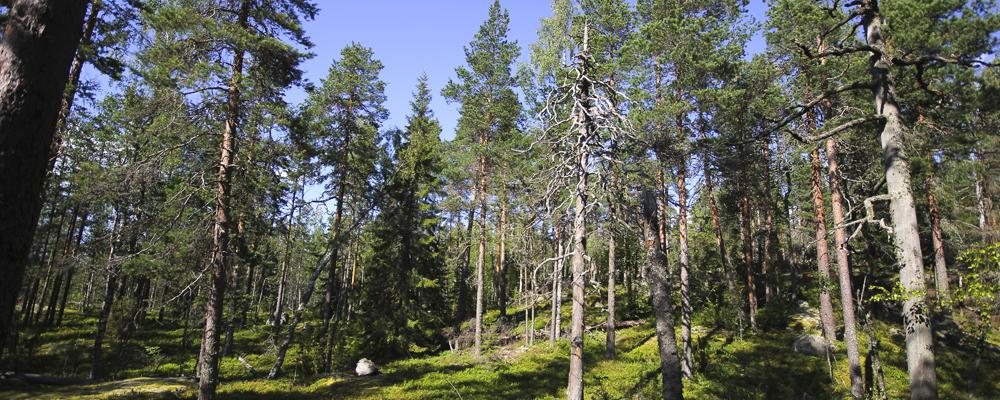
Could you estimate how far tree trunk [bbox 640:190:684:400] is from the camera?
27.1ft

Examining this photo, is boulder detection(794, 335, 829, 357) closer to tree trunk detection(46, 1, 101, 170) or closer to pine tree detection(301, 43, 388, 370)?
pine tree detection(301, 43, 388, 370)

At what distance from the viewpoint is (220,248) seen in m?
11.0

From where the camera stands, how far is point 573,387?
8.21 m

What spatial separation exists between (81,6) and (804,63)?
18.3m

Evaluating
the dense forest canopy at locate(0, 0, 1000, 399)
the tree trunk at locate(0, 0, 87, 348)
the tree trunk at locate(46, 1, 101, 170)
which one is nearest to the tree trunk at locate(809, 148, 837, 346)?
the dense forest canopy at locate(0, 0, 1000, 399)

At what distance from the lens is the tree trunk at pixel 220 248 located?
35.0 feet

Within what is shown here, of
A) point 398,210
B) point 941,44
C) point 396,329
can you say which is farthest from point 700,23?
point 396,329

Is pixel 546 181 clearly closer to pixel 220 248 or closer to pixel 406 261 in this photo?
pixel 220 248

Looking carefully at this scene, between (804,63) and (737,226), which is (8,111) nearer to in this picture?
(804,63)

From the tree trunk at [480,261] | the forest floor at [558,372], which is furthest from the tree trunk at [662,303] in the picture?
the tree trunk at [480,261]

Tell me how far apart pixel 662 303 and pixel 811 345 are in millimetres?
15280

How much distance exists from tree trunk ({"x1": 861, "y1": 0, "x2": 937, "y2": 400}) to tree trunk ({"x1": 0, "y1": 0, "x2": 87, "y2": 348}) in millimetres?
9203

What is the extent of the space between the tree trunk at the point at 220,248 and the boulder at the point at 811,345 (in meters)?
21.7

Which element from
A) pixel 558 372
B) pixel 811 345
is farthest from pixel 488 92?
pixel 811 345
